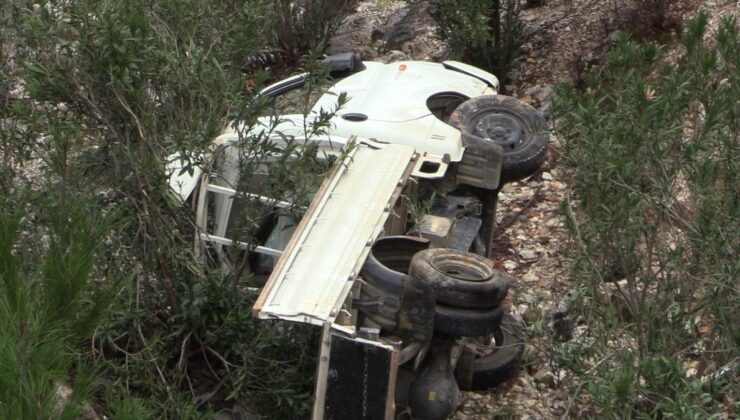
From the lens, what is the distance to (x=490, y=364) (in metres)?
6.97

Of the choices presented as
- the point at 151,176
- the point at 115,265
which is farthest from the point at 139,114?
the point at 115,265

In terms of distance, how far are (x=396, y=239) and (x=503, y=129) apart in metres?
1.71

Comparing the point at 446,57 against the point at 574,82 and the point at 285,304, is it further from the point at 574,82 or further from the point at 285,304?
the point at 285,304

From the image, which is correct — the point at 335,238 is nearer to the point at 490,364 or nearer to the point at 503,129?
the point at 490,364

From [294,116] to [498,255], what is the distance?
2553 millimetres

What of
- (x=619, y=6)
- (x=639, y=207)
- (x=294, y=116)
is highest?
(x=639, y=207)

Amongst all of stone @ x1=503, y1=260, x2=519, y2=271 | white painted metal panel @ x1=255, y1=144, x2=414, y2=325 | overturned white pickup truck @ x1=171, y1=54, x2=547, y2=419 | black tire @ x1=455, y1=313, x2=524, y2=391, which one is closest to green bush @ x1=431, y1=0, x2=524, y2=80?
overturned white pickup truck @ x1=171, y1=54, x2=547, y2=419

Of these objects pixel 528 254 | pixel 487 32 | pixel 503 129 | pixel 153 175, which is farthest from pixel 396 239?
pixel 487 32

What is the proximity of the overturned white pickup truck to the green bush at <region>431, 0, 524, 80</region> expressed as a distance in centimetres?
249

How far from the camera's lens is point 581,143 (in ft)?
19.4

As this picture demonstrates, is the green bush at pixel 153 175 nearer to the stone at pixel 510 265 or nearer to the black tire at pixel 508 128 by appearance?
the black tire at pixel 508 128

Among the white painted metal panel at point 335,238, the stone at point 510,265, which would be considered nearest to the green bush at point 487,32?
the stone at point 510,265

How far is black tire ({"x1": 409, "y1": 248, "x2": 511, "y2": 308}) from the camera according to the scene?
18.6ft

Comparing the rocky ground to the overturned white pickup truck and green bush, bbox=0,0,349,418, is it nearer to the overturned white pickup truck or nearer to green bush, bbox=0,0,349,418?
the overturned white pickup truck
